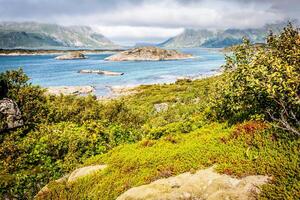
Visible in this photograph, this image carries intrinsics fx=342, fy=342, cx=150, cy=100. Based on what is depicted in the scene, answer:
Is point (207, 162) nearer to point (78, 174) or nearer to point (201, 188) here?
point (201, 188)

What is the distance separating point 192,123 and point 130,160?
19.7 feet

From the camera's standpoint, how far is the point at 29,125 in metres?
25.5

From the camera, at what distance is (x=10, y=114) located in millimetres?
24078

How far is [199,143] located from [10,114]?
606 inches

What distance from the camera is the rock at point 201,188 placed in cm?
1020

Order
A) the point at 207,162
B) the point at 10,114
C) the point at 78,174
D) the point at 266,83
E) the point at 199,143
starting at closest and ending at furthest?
the point at 207,162 → the point at 266,83 → the point at 199,143 → the point at 78,174 → the point at 10,114

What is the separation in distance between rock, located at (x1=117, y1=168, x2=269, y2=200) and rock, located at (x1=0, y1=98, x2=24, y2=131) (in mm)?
14746

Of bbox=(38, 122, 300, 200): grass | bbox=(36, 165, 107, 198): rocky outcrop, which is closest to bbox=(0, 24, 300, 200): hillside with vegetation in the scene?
bbox=(38, 122, 300, 200): grass

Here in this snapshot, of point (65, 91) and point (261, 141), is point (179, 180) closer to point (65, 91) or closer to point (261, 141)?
point (261, 141)

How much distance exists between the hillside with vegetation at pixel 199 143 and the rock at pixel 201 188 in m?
0.31

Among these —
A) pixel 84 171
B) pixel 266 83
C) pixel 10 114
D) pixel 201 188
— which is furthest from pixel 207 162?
pixel 10 114

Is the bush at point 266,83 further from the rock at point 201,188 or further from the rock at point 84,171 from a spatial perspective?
the rock at point 84,171

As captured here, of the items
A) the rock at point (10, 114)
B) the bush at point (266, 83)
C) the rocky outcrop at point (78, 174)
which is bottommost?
the rocky outcrop at point (78, 174)

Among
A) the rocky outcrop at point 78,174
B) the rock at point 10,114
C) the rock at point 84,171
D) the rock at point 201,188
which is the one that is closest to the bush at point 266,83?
the rock at point 201,188
